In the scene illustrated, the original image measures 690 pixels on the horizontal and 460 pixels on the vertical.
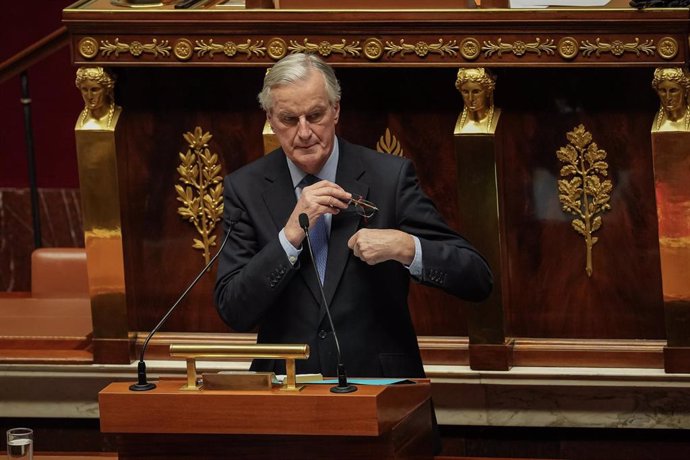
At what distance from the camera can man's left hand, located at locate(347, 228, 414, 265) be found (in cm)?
317

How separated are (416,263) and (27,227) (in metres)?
3.95

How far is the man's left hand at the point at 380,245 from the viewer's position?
3.17 m

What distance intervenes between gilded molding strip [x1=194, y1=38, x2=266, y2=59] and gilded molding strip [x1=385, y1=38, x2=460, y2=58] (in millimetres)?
361

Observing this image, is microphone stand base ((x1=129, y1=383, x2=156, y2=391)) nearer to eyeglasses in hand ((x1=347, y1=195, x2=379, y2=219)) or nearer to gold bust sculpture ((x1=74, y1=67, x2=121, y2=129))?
eyeglasses in hand ((x1=347, y1=195, x2=379, y2=219))

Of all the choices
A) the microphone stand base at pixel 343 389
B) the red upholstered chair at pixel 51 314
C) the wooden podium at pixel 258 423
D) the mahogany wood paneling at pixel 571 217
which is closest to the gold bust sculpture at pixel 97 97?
the red upholstered chair at pixel 51 314

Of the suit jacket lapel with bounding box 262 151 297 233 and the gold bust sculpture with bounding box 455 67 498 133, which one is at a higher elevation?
the gold bust sculpture with bounding box 455 67 498 133

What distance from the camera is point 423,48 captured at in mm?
4223

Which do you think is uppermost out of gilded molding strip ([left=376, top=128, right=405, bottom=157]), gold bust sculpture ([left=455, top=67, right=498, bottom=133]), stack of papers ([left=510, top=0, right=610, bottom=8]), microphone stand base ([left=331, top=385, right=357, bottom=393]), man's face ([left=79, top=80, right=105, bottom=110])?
stack of papers ([left=510, top=0, right=610, bottom=8])

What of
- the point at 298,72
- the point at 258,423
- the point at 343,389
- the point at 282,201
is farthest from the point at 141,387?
the point at 298,72

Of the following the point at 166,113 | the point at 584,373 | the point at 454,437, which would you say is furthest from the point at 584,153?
the point at 166,113

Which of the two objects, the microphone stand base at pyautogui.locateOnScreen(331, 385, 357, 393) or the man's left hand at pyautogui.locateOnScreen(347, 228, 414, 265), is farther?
the man's left hand at pyautogui.locateOnScreen(347, 228, 414, 265)

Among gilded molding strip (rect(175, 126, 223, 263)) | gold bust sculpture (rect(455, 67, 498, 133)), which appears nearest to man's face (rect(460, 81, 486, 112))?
gold bust sculpture (rect(455, 67, 498, 133))

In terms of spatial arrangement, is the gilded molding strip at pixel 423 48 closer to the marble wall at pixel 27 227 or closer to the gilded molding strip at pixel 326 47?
the gilded molding strip at pixel 326 47

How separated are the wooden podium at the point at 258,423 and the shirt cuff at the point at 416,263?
362mm
